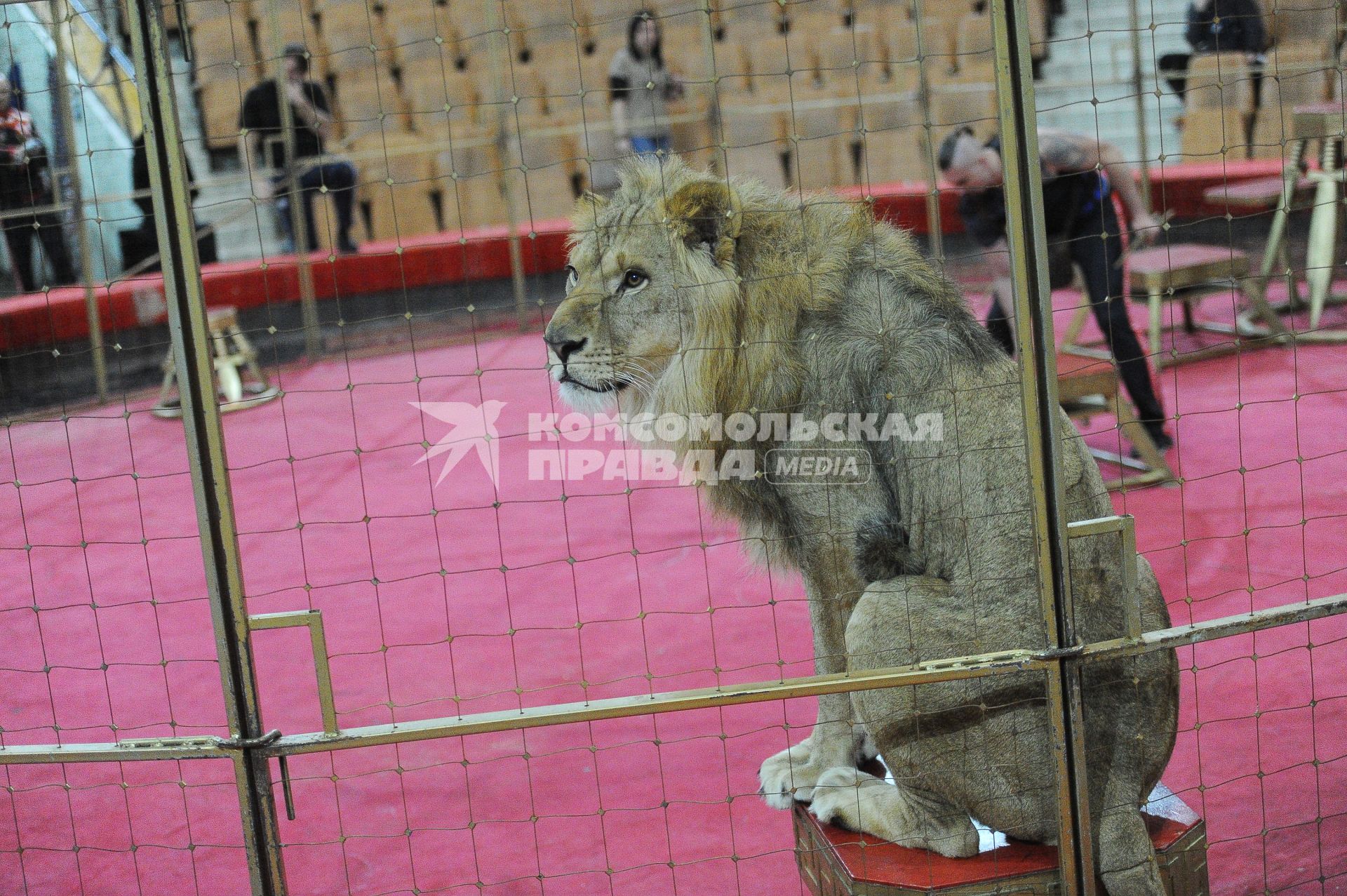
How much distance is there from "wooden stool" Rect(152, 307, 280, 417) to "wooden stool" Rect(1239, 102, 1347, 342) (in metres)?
6.14

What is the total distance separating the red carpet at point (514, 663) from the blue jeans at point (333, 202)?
3.20m

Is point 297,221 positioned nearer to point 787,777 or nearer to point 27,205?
point 27,205

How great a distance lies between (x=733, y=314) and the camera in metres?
2.99

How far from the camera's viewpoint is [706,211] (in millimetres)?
2891

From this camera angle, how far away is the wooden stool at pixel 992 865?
2.54m

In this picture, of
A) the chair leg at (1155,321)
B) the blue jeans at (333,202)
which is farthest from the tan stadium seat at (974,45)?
the blue jeans at (333,202)

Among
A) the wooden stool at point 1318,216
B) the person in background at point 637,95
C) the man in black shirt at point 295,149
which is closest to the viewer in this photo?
the wooden stool at point 1318,216

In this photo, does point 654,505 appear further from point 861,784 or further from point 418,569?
point 861,784

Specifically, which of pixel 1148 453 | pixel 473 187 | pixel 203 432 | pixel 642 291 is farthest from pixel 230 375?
pixel 203 432

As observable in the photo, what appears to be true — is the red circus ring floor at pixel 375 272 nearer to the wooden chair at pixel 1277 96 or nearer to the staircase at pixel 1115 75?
the wooden chair at pixel 1277 96

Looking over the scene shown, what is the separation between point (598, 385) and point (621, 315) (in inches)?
7.3

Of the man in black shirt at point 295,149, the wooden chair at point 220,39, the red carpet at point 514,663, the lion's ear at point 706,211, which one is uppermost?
the wooden chair at point 220,39

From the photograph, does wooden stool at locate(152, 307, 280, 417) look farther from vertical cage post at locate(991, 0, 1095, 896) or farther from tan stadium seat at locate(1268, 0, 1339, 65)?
tan stadium seat at locate(1268, 0, 1339, 65)

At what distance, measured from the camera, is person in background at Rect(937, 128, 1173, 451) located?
5.51m
